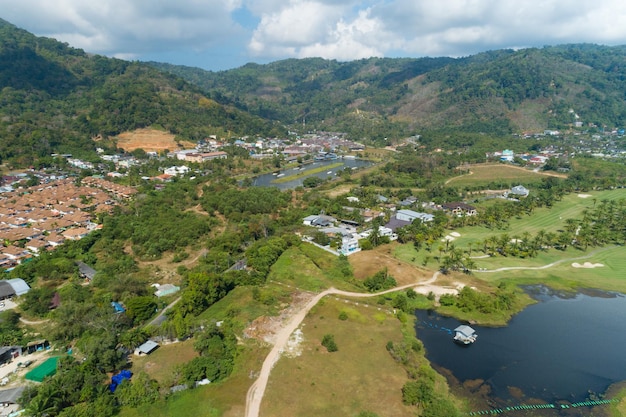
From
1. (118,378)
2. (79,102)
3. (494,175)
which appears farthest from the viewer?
→ (79,102)

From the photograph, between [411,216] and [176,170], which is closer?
[411,216]

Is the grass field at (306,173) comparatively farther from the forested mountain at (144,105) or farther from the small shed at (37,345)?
the small shed at (37,345)

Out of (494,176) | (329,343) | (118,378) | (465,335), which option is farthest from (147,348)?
(494,176)

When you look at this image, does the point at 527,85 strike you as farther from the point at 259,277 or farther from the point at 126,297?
the point at 126,297

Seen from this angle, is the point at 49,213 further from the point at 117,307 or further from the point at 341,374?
the point at 341,374

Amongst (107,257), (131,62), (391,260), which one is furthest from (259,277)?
(131,62)

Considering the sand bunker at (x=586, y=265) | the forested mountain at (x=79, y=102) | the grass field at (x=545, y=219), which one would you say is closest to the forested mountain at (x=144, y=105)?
the forested mountain at (x=79, y=102)

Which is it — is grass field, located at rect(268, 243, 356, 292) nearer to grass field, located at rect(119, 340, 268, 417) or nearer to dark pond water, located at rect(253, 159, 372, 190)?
grass field, located at rect(119, 340, 268, 417)
